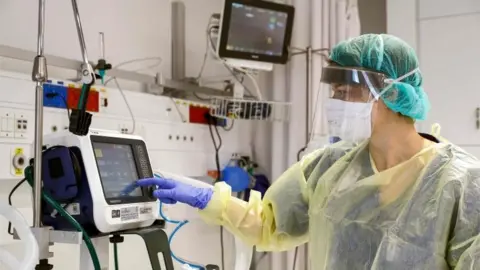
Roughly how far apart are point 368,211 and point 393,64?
1.41 feet

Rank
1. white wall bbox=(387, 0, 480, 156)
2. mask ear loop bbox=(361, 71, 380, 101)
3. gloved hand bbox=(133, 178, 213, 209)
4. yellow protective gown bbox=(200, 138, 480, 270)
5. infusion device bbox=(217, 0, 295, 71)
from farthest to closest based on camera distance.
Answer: white wall bbox=(387, 0, 480, 156)
infusion device bbox=(217, 0, 295, 71)
gloved hand bbox=(133, 178, 213, 209)
mask ear loop bbox=(361, 71, 380, 101)
yellow protective gown bbox=(200, 138, 480, 270)

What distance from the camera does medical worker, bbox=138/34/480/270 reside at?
1.43 m

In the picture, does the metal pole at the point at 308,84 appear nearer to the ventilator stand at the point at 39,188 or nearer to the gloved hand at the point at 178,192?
the gloved hand at the point at 178,192

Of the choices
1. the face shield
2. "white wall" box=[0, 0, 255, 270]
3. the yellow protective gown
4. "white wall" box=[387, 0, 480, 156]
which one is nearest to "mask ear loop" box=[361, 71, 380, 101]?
the face shield

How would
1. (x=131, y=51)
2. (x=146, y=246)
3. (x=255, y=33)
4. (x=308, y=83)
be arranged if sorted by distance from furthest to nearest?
(x=308, y=83), (x=255, y=33), (x=131, y=51), (x=146, y=246)

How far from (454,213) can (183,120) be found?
5.24 ft

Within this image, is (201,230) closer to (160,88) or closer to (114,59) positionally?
(160,88)

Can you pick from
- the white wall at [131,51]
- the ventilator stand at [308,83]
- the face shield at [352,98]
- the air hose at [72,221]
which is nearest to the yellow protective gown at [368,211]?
the face shield at [352,98]

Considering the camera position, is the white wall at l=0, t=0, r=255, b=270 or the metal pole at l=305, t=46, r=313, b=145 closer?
the white wall at l=0, t=0, r=255, b=270

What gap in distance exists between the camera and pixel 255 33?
9.05ft

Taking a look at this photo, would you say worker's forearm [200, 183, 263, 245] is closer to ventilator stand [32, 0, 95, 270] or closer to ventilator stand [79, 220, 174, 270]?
ventilator stand [79, 220, 174, 270]

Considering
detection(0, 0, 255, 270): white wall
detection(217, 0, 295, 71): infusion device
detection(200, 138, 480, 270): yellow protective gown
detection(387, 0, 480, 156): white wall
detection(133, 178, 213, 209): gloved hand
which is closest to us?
detection(200, 138, 480, 270): yellow protective gown

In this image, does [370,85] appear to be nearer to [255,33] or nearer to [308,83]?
[255,33]

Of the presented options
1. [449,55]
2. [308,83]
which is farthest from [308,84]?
[449,55]
